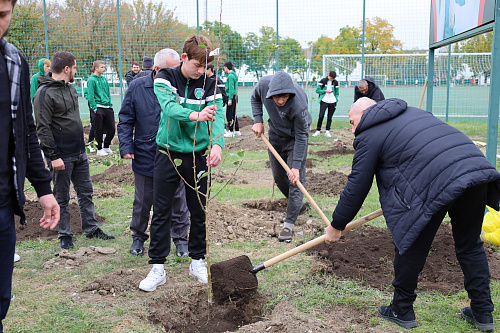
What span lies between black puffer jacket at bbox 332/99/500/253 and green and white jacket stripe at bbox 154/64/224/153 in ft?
3.59

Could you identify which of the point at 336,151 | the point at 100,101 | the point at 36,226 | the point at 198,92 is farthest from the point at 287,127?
the point at 100,101

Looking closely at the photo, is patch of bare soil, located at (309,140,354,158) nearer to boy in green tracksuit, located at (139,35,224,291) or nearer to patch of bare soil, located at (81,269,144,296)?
boy in green tracksuit, located at (139,35,224,291)

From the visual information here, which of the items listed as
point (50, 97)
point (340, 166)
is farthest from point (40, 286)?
point (340, 166)

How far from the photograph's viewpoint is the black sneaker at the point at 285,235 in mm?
4875

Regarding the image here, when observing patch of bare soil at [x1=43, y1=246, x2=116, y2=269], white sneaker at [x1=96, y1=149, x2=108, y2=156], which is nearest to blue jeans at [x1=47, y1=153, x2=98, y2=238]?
patch of bare soil at [x1=43, y1=246, x2=116, y2=269]

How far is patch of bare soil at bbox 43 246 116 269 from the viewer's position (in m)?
4.21

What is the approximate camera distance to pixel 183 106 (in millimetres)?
3416

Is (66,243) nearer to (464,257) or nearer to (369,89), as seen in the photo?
(464,257)

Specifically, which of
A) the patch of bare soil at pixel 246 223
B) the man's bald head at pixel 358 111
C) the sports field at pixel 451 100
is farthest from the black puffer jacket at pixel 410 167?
the sports field at pixel 451 100

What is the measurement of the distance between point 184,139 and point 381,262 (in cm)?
218

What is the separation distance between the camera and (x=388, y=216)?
2865 millimetres

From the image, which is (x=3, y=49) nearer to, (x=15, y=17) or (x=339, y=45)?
(x=339, y=45)

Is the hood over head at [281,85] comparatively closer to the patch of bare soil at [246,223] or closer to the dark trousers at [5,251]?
the patch of bare soil at [246,223]

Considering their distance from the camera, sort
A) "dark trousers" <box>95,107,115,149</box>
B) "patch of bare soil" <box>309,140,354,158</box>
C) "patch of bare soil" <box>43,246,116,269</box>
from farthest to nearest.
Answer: "patch of bare soil" <box>309,140,354,158</box>, "dark trousers" <box>95,107,115,149</box>, "patch of bare soil" <box>43,246,116,269</box>
